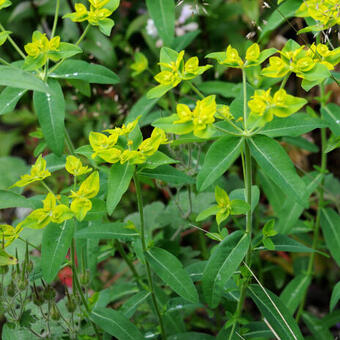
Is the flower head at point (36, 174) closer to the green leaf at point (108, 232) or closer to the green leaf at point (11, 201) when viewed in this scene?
the green leaf at point (11, 201)

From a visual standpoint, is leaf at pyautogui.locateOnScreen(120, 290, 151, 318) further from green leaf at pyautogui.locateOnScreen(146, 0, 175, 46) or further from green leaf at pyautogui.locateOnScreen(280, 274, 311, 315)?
green leaf at pyautogui.locateOnScreen(146, 0, 175, 46)

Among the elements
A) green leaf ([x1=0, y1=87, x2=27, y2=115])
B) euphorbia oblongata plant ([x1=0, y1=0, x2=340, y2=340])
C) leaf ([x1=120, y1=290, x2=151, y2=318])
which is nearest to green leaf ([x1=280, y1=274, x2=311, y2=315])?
euphorbia oblongata plant ([x1=0, y1=0, x2=340, y2=340])

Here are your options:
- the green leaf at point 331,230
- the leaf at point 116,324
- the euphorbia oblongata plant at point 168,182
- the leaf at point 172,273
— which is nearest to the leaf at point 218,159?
the euphorbia oblongata plant at point 168,182

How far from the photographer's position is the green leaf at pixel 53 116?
60.4 inches

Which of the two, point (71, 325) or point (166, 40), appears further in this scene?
point (166, 40)

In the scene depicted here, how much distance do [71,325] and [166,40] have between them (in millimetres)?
1110

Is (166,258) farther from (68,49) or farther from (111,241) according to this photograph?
(68,49)

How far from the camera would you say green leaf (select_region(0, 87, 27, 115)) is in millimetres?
1535

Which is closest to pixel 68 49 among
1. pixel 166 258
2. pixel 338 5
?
pixel 166 258

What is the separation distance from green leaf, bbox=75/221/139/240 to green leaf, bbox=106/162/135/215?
0.71ft

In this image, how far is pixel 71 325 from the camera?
1579 millimetres

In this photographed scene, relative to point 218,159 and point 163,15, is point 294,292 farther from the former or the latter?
point 163,15

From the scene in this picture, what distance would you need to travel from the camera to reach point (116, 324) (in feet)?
5.04

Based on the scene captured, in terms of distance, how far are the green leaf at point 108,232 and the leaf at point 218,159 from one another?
1.25 ft
